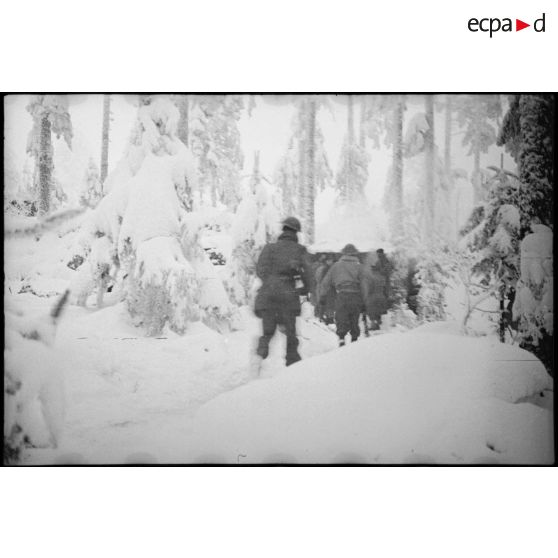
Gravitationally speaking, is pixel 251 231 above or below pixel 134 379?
above

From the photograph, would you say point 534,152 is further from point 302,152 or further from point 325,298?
point 325,298

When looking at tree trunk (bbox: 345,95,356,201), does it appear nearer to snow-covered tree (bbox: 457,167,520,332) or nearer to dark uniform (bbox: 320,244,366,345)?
dark uniform (bbox: 320,244,366,345)

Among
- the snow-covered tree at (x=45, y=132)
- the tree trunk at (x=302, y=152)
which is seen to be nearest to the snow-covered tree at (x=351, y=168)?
the tree trunk at (x=302, y=152)

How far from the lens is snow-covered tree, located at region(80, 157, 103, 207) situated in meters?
4.16

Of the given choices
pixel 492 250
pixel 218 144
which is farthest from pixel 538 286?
pixel 218 144

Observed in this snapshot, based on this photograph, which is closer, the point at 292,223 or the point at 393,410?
the point at 393,410

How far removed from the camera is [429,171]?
416cm

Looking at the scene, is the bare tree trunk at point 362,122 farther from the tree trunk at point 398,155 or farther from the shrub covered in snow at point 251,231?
the shrub covered in snow at point 251,231

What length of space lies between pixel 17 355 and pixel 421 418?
277cm

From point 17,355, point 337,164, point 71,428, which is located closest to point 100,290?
point 17,355

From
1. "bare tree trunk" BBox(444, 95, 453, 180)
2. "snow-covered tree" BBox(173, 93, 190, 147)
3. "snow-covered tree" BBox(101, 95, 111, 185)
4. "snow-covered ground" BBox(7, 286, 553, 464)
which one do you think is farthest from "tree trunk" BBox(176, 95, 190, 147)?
"bare tree trunk" BBox(444, 95, 453, 180)

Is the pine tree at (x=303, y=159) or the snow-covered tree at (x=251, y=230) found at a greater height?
the pine tree at (x=303, y=159)

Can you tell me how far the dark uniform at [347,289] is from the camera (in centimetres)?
414

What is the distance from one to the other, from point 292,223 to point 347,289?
593 millimetres
